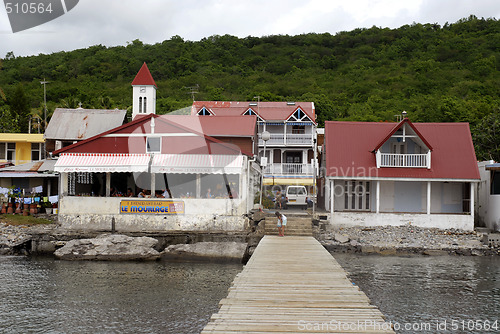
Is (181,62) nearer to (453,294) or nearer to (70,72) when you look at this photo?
(70,72)

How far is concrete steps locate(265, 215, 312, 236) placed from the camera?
26984 millimetres

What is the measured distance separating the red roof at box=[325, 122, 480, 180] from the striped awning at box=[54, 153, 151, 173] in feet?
37.4

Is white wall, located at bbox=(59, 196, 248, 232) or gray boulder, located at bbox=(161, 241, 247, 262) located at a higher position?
white wall, located at bbox=(59, 196, 248, 232)

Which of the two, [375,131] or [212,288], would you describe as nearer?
[212,288]

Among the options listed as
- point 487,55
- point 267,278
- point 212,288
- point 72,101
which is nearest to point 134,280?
point 212,288

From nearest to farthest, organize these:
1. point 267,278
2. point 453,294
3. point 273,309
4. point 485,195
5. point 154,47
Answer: point 273,309
point 267,278
point 453,294
point 485,195
point 154,47

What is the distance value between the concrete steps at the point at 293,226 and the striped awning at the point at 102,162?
7113 mm

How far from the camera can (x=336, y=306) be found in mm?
11242

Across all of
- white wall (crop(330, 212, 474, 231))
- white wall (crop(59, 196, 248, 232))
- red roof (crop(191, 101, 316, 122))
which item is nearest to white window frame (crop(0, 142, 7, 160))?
red roof (crop(191, 101, 316, 122))

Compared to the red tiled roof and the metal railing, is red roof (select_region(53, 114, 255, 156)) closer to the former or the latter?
the red tiled roof

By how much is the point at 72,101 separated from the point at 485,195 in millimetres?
42615

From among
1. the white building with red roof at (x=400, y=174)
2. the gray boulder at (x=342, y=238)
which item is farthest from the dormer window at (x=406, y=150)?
the gray boulder at (x=342, y=238)

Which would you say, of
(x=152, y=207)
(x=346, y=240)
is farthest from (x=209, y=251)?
(x=346, y=240)

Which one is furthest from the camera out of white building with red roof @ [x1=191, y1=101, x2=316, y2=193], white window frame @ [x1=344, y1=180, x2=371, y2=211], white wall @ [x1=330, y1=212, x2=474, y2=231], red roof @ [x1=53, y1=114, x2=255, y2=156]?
white building with red roof @ [x1=191, y1=101, x2=316, y2=193]
